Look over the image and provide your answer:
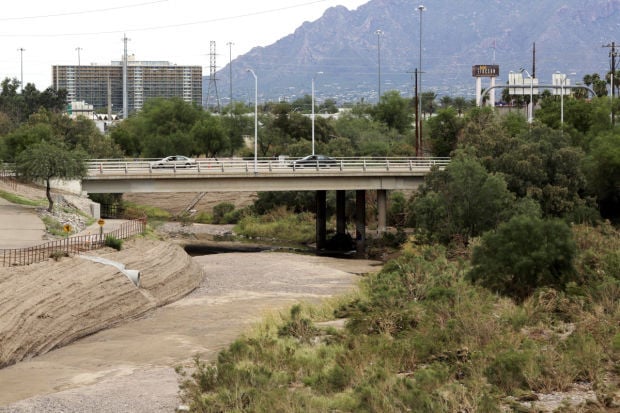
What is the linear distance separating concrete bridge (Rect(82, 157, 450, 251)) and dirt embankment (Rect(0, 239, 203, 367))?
17412mm

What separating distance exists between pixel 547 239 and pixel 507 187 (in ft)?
91.1

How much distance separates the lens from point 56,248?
45.9m

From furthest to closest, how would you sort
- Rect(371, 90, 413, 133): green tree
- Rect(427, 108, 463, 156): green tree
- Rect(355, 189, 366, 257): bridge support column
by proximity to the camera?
Rect(371, 90, 413, 133): green tree
Rect(427, 108, 463, 156): green tree
Rect(355, 189, 366, 257): bridge support column

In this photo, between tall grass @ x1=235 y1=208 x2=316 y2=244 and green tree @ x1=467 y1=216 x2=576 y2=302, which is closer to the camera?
green tree @ x1=467 y1=216 x2=576 y2=302

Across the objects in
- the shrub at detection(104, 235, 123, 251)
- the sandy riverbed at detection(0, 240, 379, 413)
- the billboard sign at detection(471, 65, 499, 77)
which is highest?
the billboard sign at detection(471, 65, 499, 77)

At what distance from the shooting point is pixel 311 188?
71438mm

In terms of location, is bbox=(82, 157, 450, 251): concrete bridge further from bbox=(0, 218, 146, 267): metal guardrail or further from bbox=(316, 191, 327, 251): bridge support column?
bbox=(0, 218, 146, 267): metal guardrail

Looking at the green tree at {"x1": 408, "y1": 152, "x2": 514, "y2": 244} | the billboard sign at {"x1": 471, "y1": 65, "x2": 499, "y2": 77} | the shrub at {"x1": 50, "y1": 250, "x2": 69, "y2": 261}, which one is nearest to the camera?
the shrub at {"x1": 50, "y1": 250, "x2": 69, "y2": 261}

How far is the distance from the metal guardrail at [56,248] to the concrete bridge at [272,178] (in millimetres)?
12608

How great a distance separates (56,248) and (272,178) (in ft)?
86.0

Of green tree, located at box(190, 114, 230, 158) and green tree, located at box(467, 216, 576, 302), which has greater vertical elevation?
green tree, located at box(190, 114, 230, 158)

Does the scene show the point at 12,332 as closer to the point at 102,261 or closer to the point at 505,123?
the point at 102,261

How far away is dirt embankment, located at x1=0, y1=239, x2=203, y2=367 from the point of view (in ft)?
117

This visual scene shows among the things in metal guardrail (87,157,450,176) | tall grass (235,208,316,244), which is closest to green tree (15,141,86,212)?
metal guardrail (87,157,450,176)
